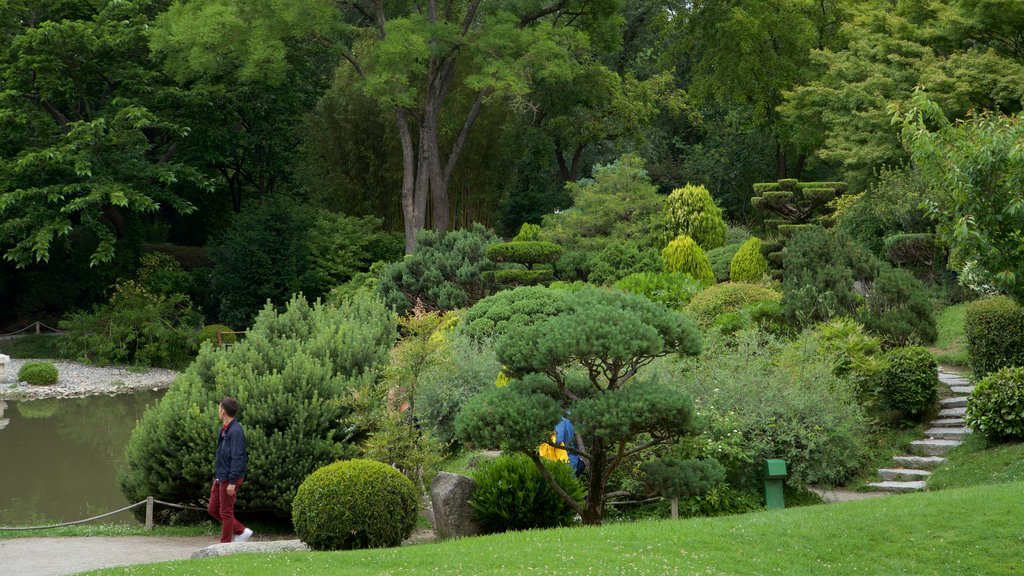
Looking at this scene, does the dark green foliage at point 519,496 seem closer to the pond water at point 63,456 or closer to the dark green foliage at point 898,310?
the pond water at point 63,456

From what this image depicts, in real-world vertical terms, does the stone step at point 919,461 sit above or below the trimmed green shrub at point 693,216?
below

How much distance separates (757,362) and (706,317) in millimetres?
3823

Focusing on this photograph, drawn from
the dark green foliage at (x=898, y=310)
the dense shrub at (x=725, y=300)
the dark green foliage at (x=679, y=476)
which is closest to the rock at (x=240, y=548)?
the dark green foliage at (x=679, y=476)

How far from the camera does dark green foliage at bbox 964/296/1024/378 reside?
14688mm

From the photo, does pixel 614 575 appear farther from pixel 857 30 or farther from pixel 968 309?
pixel 857 30

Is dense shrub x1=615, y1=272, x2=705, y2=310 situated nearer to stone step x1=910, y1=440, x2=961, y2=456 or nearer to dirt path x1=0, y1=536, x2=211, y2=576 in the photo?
stone step x1=910, y1=440, x2=961, y2=456

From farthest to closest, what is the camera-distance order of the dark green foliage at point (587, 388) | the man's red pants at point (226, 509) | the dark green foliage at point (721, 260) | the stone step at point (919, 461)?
the dark green foliage at point (721, 260), the stone step at point (919, 461), the man's red pants at point (226, 509), the dark green foliage at point (587, 388)

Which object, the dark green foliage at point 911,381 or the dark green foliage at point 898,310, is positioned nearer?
the dark green foliage at point 911,381

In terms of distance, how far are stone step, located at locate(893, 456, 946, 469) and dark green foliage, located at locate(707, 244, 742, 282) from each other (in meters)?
9.94

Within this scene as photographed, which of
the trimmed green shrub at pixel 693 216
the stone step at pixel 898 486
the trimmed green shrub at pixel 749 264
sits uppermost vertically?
the trimmed green shrub at pixel 693 216

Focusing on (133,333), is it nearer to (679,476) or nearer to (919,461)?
(919,461)

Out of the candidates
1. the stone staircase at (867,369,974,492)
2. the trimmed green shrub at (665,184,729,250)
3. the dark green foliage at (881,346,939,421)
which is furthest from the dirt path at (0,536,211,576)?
the trimmed green shrub at (665,184,729,250)

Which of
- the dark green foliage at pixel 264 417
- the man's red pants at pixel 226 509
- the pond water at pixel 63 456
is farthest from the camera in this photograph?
the pond water at pixel 63 456

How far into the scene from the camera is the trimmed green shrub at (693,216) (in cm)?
2545
